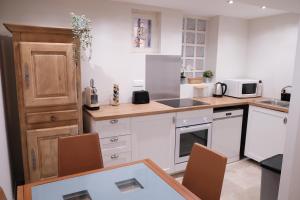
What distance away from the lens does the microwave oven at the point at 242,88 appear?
3.45m

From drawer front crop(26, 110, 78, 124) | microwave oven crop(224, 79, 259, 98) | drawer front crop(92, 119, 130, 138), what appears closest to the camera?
drawer front crop(26, 110, 78, 124)

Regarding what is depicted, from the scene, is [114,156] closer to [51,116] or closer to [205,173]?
[51,116]

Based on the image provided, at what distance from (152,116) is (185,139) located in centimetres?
58

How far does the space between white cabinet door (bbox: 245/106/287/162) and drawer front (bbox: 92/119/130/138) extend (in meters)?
1.82

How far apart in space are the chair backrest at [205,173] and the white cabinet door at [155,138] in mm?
1051

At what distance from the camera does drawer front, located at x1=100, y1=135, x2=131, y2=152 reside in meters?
2.41

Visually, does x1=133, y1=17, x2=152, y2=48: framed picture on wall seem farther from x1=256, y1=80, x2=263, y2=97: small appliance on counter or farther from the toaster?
x1=256, y1=80, x2=263, y2=97: small appliance on counter

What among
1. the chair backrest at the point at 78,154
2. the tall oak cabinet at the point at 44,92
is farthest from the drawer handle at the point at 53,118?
the chair backrest at the point at 78,154

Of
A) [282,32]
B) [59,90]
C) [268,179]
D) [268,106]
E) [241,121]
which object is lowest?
[268,179]

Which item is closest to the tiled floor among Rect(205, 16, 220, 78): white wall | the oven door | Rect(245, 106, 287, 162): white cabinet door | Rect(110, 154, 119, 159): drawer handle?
Rect(245, 106, 287, 162): white cabinet door

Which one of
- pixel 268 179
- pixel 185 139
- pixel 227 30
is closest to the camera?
pixel 268 179

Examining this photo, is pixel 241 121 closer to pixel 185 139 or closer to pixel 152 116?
pixel 185 139

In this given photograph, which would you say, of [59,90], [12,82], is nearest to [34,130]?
[59,90]

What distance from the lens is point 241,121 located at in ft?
10.7
